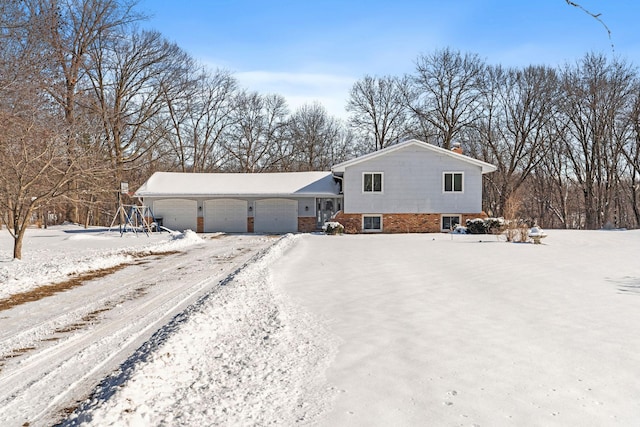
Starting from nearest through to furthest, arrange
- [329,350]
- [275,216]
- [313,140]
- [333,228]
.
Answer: [329,350] < [333,228] < [275,216] < [313,140]

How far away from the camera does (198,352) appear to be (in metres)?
4.71

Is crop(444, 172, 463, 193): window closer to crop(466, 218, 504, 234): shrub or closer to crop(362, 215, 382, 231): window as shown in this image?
crop(466, 218, 504, 234): shrub

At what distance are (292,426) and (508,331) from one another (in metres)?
3.33

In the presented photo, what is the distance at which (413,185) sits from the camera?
79.1ft

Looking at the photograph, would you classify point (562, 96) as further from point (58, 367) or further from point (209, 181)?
point (58, 367)

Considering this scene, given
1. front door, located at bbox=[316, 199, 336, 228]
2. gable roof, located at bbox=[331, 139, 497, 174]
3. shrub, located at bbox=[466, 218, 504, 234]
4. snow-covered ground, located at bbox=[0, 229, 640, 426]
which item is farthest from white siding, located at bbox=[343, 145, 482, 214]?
snow-covered ground, located at bbox=[0, 229, 640, 426]

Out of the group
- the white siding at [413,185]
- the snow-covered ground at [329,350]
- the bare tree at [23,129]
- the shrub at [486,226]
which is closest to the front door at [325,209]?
the white siding at [413,185]

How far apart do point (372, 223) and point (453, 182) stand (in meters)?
4.87

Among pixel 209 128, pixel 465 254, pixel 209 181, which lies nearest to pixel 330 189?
pixel 209 181

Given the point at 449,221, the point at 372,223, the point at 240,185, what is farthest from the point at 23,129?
the point at 449,221

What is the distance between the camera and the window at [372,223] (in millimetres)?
24422

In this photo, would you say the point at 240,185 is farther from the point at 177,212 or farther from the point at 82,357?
the point at 82,357

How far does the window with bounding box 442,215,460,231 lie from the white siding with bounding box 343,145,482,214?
0.43 metres

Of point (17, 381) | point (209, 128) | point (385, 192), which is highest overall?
point (209, 128)
